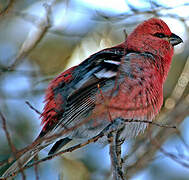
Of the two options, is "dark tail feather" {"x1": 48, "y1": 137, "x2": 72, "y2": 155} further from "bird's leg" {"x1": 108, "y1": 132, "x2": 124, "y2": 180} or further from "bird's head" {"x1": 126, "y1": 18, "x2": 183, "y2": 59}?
"bird's head" {"x1": 126, "y1": 18, "x2": 183, "y2": 59}

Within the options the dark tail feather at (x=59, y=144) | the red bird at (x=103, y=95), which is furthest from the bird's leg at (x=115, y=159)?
the dark tail feather at (x=59, y=144)

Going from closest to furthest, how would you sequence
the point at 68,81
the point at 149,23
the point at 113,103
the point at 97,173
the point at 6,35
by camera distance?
the point at 113,103
the point at 68,81
the point at 149,23
the point at 97,173
the point at 6,35

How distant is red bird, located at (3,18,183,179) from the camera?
3824 millimetres

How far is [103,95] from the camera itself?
384 cm

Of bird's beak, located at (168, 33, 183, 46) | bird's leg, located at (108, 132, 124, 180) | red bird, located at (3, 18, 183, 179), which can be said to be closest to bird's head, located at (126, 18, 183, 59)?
bird's beak, located at (168, 33, 183, 46)

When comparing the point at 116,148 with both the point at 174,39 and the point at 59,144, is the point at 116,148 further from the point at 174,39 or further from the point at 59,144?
the point at 174,39

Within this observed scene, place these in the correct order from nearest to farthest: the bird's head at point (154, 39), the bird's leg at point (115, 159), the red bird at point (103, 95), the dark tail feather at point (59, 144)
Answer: the bird's leg at point (115, 159)
the red bird at point (103, 95)
the dark tail feather at point (59, 144)
the bird's head at point (154, 39)

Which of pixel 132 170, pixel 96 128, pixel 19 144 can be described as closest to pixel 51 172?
pixel 19 144

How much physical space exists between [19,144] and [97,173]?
1282 millimetres

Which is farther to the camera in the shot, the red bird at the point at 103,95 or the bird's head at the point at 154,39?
the bird's head at the point at 154,39

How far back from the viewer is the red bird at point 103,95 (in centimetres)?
382

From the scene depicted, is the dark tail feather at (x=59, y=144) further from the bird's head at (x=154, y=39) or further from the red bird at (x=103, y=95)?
the bird's head at (x=154, y=39)

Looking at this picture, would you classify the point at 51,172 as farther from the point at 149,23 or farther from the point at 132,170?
the point at 149,23

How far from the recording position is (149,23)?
479cm
